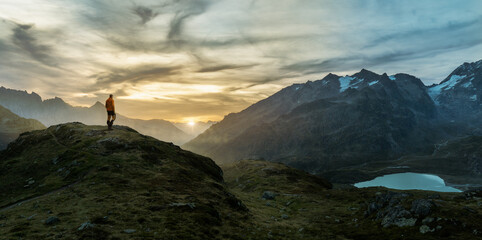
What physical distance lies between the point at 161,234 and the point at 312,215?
99.4 feet

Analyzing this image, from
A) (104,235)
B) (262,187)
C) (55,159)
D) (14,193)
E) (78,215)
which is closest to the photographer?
(104,235)

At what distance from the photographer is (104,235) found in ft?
75.9

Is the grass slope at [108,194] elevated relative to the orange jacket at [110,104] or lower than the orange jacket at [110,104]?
lower

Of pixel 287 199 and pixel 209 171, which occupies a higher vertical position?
pixel 209 171

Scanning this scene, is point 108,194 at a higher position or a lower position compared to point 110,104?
lower

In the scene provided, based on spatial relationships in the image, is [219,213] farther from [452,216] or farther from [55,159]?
[55,159]

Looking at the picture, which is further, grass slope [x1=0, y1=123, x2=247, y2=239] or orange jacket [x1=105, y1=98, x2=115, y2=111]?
orange jacket [x1=105, y1=98, x2=115, y2=111]

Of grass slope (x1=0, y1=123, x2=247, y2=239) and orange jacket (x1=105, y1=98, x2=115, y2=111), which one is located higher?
orange jacket (x1=105, y1=98, x2=115, y2=111)

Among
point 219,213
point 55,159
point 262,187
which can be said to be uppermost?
point 55,159

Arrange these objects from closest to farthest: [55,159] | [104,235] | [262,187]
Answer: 1. [104,235]
2. [55,159]
3. [262,187]

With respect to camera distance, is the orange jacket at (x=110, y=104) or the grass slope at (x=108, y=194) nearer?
the grass slope at (x=108, y=194)

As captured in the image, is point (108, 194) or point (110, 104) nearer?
point (108, 194)

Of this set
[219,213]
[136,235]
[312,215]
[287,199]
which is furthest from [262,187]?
[136,235]

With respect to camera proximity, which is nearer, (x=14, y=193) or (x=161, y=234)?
(x=161, y=234)
